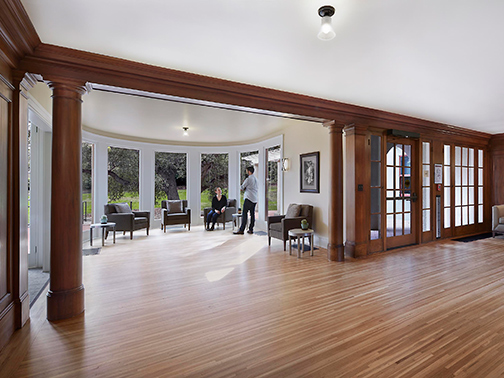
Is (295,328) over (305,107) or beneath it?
beneath

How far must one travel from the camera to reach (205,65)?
2924mm

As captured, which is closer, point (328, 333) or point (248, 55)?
point (328, 333)

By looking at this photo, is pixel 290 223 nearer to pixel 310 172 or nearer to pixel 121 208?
pixel 310 172

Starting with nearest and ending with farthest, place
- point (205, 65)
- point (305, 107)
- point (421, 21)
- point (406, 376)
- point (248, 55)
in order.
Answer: point (406, 376) < point (421, 21) < point (248, 55) < point (205, 65) < point (305, 107)

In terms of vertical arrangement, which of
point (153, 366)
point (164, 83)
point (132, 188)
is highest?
point (164, 83)

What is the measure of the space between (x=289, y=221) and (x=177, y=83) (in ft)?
10.2

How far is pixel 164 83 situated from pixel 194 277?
2401mm

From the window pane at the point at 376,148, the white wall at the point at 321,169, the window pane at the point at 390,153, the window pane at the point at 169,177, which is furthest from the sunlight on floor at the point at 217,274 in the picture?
the window pane at the point at 169,177

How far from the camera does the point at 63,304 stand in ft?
8.44

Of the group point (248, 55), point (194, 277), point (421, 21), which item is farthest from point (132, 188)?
point (421, 21)

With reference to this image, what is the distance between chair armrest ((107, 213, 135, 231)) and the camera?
6129 millimetres

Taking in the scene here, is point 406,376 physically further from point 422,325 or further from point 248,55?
point 248,55

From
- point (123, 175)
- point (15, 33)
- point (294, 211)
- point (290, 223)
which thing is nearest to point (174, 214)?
point (123, 175)

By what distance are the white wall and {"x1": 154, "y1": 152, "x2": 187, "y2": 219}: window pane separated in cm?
350
